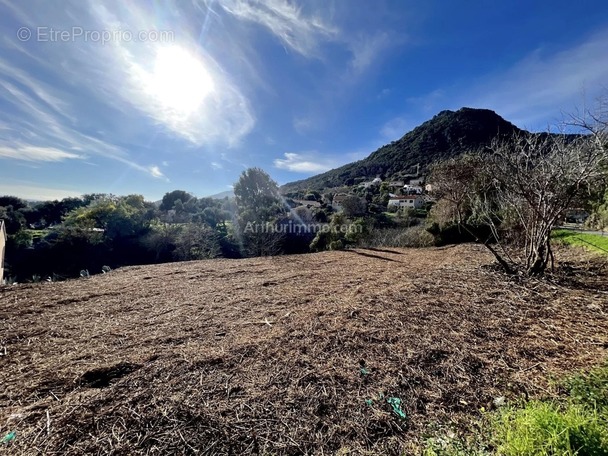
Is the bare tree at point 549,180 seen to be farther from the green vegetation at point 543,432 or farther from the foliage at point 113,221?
the foliage at point 113,221

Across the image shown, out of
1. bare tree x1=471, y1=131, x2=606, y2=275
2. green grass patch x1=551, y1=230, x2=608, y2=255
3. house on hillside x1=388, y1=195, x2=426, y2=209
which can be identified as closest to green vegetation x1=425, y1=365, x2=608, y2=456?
bare tree x1=471, y1=131, x2=606, y2=275

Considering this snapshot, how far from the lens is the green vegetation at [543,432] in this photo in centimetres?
108

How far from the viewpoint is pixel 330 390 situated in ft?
5.38

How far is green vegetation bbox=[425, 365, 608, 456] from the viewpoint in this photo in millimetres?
1080

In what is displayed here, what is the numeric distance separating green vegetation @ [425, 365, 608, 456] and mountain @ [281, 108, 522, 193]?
944 inches

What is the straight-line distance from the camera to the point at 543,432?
1151 millimetres

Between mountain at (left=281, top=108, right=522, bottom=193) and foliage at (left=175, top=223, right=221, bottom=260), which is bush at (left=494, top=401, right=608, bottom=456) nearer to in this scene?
foliage at (left=175, top=223, right=221, bottom=260)

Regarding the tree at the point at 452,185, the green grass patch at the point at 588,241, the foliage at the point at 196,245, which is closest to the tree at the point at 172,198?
the foliage at the point at 196,245

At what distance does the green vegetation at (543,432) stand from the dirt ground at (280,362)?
11cm

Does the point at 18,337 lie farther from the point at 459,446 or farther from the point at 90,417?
the point at 459,446

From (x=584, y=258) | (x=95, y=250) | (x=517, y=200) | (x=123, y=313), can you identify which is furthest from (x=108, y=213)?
(x=584, y=258)

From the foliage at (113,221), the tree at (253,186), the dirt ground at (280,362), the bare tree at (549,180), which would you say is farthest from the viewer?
the tree at (253,186)

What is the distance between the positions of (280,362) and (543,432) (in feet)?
4.95

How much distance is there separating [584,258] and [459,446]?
662 centimetres
